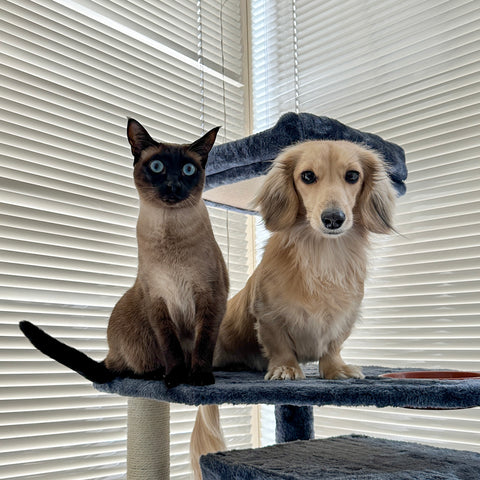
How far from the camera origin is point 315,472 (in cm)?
96

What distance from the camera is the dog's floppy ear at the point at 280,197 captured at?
3.80 ft

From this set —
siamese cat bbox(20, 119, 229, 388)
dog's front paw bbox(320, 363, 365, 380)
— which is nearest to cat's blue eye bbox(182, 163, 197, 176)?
siamese cat bbox(20, 119, 229, 388)

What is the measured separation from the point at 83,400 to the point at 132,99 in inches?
49.6

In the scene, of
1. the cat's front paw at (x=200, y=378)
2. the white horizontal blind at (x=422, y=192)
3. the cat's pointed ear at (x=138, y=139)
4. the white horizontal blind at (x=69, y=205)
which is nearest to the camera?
the cat's front paw at (x=200, y=378)

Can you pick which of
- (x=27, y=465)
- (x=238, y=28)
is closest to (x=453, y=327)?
(x=27, y=465)

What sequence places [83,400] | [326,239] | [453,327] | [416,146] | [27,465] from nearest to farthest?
[326,239]
[27,465]
[83,400]
[453,327]
[416,146]

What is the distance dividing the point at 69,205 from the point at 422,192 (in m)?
1.42

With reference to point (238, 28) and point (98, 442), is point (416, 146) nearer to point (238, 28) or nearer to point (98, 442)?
point (238, 28)

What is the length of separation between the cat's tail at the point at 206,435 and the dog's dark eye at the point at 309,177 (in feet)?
1.99

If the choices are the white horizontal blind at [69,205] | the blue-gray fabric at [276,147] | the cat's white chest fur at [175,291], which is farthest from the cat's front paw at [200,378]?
the white horizontal blind at [69,205]

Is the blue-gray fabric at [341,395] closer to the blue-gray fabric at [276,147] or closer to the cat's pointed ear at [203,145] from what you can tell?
the cat's pointed ear at [203,145]

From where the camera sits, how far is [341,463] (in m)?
1.04

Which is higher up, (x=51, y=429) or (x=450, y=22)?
(x=450, y=22)

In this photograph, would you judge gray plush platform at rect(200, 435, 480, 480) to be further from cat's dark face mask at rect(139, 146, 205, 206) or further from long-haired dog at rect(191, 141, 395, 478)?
cat's dark face mask at rect(139, 146, 205, 206)
